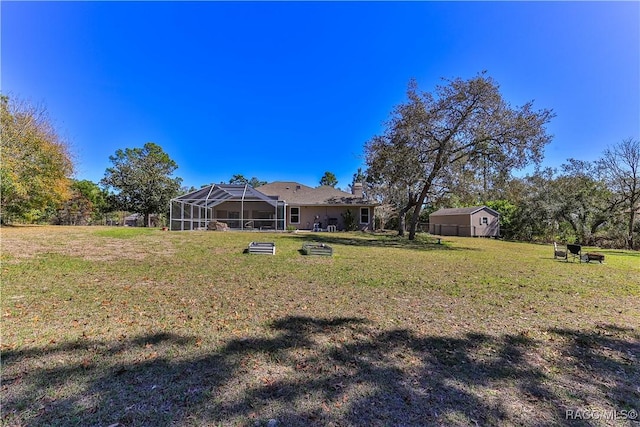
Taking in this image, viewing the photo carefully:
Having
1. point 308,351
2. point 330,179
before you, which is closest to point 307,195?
point 308,351

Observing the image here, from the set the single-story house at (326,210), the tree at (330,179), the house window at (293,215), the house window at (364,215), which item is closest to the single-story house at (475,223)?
the single-story house at (326,210)

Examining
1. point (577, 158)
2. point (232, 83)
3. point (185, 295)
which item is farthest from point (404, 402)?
point (577, 158)

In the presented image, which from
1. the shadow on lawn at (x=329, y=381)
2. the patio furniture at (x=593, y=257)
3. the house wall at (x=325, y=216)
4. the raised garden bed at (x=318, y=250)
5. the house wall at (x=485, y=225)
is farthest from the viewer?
the house wall at (x=485, y=225)

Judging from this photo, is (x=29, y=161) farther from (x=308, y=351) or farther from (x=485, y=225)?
(x=485, y=225)

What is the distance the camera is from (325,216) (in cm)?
2502

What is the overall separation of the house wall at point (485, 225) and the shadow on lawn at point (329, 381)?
26.4 metres

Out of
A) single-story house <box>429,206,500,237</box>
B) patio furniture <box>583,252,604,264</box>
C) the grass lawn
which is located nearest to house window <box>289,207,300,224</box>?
single-story house <box>429,206,500,237</box>

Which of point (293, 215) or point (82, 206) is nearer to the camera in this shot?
point (293, 215)

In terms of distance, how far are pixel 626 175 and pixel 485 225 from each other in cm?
1036

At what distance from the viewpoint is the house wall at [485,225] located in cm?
2756

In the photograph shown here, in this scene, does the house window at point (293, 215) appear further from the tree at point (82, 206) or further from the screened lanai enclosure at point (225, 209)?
the tree at point (82, 206)

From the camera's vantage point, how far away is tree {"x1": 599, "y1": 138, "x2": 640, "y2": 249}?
2141 cm

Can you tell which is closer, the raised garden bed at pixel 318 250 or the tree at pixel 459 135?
the raised garden bed at pixel 318 250

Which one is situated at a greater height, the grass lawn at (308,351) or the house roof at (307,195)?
the house roof at (307,195)
